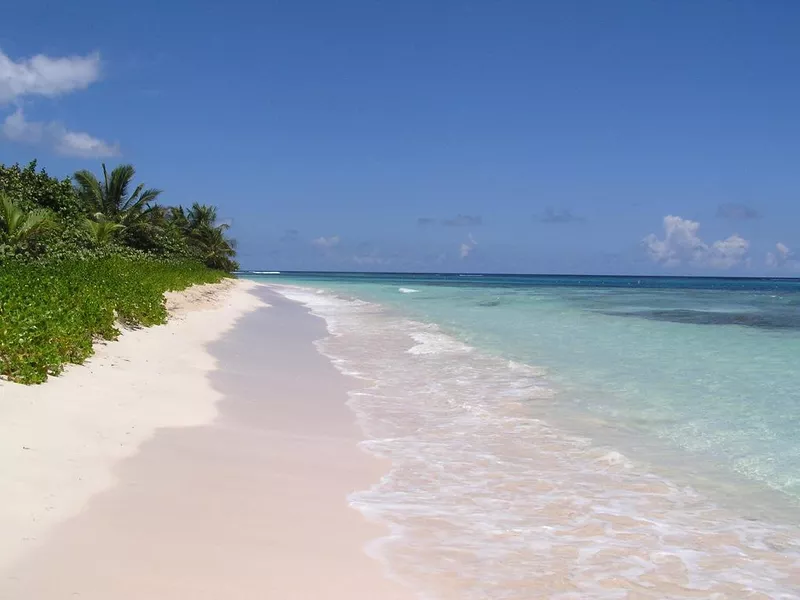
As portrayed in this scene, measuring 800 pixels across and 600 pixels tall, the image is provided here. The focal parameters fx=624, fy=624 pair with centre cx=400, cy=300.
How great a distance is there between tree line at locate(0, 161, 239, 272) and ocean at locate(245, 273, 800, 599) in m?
12.3

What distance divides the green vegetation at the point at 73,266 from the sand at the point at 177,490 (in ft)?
1.52

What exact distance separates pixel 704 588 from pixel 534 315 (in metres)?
22.9

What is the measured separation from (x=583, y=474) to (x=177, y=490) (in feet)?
11.5

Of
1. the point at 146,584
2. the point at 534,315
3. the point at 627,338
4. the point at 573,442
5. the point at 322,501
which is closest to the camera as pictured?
the point at 146,584

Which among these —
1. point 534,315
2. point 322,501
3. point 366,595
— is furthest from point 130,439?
point 534,315

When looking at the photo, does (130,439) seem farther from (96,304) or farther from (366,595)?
(96,304)

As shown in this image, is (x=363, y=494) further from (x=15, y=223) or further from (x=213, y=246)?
(x=213, y=246)

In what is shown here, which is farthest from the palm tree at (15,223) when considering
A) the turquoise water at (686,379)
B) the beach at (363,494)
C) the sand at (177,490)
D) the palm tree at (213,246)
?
the palm tree at (213,246)

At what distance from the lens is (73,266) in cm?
1655

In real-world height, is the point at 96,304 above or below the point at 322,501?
above

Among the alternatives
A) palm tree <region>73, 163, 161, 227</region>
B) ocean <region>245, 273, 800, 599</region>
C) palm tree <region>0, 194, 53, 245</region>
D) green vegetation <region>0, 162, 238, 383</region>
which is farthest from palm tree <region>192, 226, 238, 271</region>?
ocean <region>245, 273, 800, 599</region>

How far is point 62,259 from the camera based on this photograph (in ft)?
63.3

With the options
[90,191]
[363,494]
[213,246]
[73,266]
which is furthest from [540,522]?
[213,246]

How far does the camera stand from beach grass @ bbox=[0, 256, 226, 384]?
641cm
